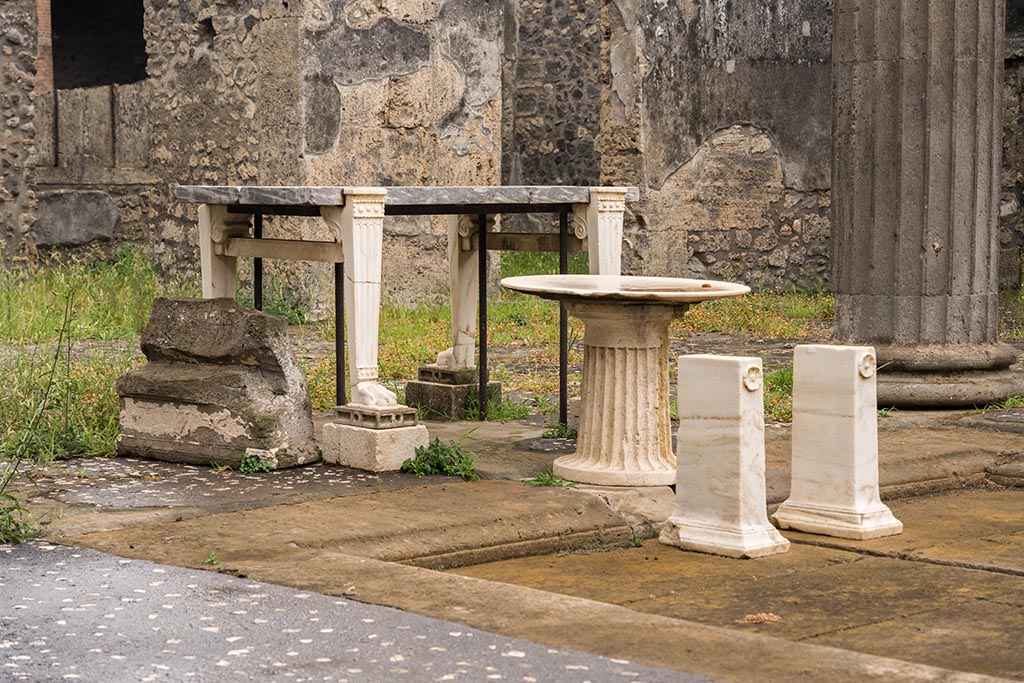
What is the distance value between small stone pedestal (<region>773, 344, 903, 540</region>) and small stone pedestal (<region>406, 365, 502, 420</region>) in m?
2.14

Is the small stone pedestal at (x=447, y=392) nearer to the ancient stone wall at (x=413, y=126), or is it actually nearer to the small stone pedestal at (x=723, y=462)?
the small stone pedestal at (x=723, y=462)

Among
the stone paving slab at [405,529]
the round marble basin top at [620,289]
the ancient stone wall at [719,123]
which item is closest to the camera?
the stone paving slab at [405,529]

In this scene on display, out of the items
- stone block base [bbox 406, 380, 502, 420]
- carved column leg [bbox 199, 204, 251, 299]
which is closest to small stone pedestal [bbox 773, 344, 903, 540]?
stone block base [bbox 406, 380, 502, 420]

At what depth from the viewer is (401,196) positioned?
561 centimetres

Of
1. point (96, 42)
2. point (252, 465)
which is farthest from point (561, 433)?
point (96, 42)

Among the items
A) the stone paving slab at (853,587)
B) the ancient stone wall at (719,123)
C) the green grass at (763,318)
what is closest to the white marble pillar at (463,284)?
the stone paving slab at (853,587)

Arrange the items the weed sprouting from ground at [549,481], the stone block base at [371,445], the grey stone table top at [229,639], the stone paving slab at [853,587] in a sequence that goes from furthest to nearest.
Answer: the stone block base at [371,445]
the weed sprouting from ground at [549,481]
the stone paving slab at [853,587]
the grey stone table top at [229,639]

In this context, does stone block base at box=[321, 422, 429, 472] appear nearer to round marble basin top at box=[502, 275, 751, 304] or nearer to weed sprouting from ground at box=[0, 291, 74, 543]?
round marble basin top at box=[502, 275, 751, 304]

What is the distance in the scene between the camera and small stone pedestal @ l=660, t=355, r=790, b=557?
4508 millimetres

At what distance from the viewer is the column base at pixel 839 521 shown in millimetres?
4801

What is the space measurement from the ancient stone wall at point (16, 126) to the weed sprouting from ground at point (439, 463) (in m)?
7.75

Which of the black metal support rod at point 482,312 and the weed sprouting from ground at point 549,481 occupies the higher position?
the black metal support rod at point 482,312

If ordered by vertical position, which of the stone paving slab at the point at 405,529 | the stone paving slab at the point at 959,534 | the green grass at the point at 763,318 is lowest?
the stone paving slab at the point at 959,534

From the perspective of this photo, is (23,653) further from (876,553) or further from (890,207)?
(890,207)
